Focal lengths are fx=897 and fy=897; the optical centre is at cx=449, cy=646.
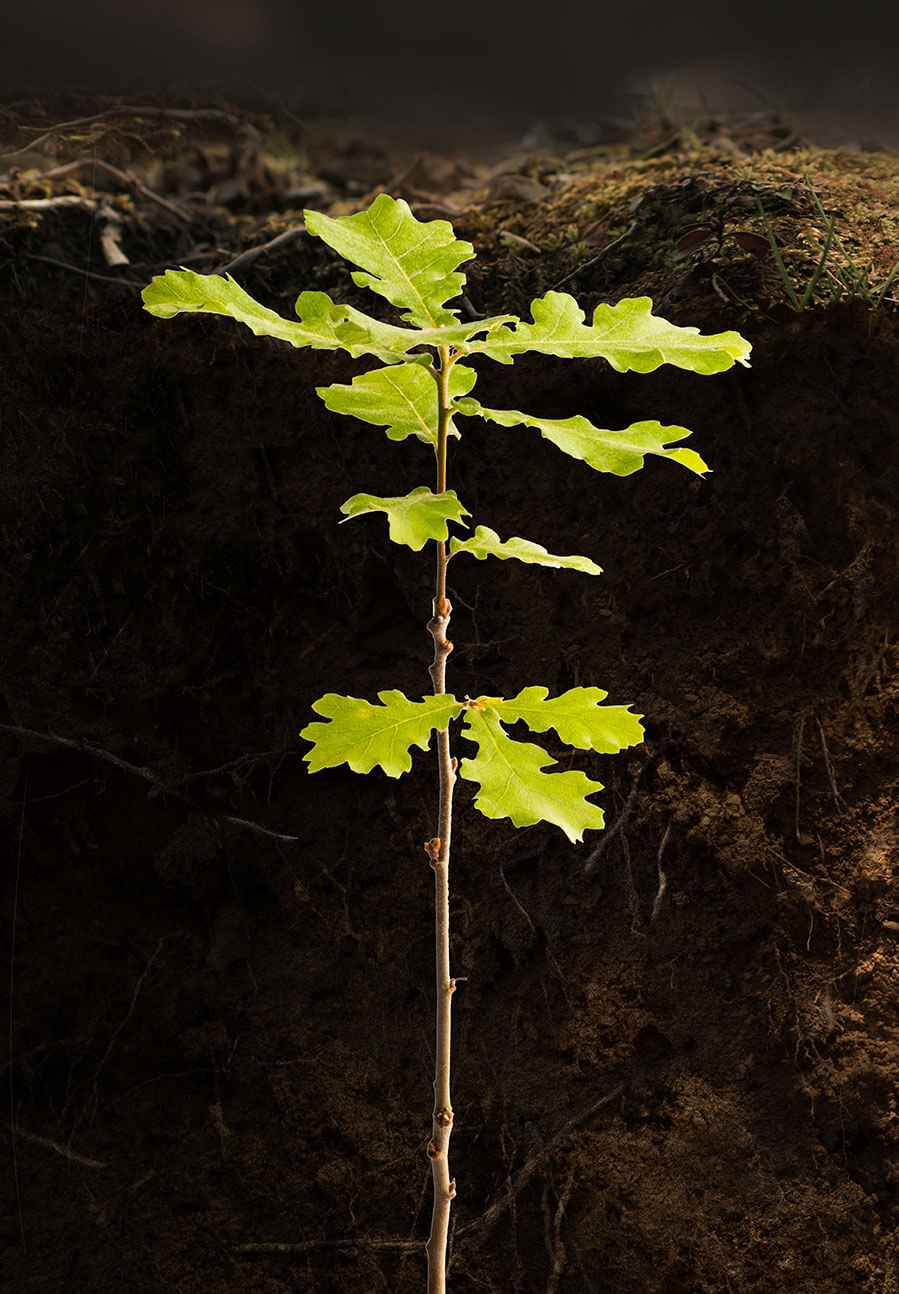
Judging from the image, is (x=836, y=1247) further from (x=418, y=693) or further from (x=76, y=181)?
(x=76, y=181)

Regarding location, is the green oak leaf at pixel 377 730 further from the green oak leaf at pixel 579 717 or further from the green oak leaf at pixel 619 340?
the green oak leaf at pixel 619 340

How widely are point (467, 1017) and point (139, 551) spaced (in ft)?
4.57

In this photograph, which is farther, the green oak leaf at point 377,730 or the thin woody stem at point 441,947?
the thin woody stem at point 441,947

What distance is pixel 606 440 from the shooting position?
1.11 metres

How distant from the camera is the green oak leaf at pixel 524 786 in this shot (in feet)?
3.61

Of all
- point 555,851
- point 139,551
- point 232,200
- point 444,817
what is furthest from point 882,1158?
point 232,200

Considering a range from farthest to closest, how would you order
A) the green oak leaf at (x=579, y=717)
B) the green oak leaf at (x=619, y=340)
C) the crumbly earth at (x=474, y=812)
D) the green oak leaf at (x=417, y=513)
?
1. the crumbly earth at (x=474, y=812)
2. the green oak leaf at (x=579, y=717)
3. the green oak leaf at (x=619, y=340)
4. the green oak leaf at (x=417, y=513)

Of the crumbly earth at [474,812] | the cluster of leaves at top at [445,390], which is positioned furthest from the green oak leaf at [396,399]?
the crumbly earth at [474,812]

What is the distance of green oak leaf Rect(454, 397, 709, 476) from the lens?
1097 mm

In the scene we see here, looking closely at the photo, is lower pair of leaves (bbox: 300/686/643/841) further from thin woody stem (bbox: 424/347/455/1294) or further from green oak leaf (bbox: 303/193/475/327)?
green oak leaf (bbox: 303/193/475/327)

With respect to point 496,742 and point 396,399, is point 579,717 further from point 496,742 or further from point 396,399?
point 396,399

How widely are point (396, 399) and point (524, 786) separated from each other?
1.73ft

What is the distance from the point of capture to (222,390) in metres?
2.31

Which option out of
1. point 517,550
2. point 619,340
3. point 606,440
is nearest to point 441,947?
point 517,550
